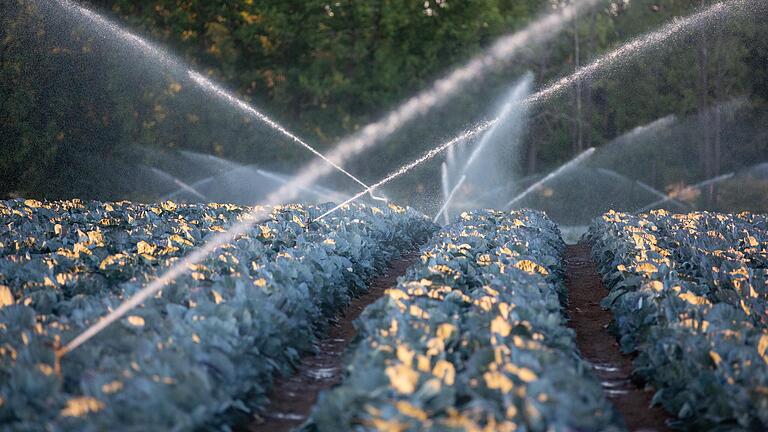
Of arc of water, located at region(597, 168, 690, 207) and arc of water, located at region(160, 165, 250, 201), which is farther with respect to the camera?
arc of water, located at region(597, 168, 690, 207)

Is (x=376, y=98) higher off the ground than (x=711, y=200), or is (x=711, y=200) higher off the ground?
(x=376, y=98)

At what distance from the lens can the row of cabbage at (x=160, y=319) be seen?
473cm

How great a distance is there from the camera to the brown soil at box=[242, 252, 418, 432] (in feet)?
21.1

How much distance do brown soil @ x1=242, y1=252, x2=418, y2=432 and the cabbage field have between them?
0.27 feet

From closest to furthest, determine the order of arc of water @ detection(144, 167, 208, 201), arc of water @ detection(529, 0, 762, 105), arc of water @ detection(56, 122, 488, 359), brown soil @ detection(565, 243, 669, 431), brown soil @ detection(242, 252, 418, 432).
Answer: arc of water @ detection(56, 122, 488, 359) → brown soil @ detection(242, 252, 418, 432) → brown soil @ detection(565, 243, 669, 431) → arc of water @ detection(144, 167, 208, 201) → arc of water @ detection(529, 0, 762, 105)

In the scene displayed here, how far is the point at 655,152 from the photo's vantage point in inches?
1618

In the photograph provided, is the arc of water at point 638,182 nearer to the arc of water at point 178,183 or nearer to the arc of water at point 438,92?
the arc of water at point 438,92

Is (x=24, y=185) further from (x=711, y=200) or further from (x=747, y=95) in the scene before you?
(x=747, y=95)

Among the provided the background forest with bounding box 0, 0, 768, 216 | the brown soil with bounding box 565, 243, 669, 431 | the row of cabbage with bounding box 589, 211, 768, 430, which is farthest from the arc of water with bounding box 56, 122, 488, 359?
the background forest with bounding box 0, 0, 768, 216

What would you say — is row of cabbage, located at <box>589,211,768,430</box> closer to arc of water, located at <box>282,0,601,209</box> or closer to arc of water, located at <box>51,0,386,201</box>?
arc of water, located at <box>51,0,386,201</box>

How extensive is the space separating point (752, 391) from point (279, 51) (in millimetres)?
39027

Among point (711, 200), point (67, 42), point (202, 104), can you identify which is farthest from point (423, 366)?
point (202, 104)

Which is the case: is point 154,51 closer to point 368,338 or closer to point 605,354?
point 605,354

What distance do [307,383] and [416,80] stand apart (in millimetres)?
34279
